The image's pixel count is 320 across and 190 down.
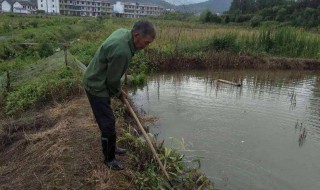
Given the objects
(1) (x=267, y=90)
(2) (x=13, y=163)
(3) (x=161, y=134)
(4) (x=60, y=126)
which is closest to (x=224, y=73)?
(1) (x=267, y=90)

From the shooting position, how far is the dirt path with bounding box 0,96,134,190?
329 cm

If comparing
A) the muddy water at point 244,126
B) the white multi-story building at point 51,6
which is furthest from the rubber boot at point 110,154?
the white multi-story building at point 51,6

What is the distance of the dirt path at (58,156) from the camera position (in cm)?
329

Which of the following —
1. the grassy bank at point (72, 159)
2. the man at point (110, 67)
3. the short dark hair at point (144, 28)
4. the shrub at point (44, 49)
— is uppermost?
the short dark hair at point (144, 28)

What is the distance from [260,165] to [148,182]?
2.13m

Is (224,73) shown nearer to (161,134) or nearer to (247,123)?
(247,123)

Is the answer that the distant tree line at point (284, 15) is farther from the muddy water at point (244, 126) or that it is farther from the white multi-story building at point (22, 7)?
the white multi-story building at point (22, 7)

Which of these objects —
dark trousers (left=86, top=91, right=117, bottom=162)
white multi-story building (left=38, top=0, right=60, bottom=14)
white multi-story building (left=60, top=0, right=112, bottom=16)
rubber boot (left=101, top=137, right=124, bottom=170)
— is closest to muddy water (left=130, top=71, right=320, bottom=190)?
rubber boot (left=101, top=137, right=124, bottom=170)

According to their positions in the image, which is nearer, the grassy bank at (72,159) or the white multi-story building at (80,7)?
the grassy bank at (72,159)

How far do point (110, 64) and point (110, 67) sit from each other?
29mm

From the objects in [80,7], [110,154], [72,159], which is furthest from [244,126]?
[80,7]

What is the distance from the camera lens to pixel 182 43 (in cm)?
1384

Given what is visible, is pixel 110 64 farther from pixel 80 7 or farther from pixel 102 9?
pixel 102 9

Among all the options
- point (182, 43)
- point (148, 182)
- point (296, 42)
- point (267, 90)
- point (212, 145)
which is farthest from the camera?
point (296, 42)
